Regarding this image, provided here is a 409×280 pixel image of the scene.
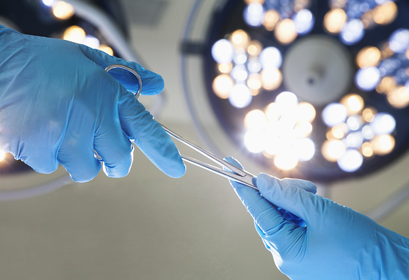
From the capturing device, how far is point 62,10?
1302 millimetres

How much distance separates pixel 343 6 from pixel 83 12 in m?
1.23

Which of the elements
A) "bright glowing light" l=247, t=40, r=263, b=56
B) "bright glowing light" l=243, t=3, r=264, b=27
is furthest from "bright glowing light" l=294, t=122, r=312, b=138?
"bright glowing light" l=243, t=3, r=264, b=27

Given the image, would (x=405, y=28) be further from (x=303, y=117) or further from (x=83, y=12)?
(x=83, y=12)

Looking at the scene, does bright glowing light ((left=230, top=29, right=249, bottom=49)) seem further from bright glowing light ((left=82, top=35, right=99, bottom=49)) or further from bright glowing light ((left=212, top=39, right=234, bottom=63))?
bright glowing light ((left=82, top=35, right=99, bottom=49))

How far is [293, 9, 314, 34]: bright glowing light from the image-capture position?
133cm

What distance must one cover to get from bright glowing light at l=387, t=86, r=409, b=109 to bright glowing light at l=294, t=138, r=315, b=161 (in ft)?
1.46

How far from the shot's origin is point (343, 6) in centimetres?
131

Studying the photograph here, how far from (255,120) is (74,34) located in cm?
97

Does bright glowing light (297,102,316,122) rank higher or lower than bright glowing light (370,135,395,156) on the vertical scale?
lower

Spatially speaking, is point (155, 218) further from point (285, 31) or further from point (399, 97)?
point (399, 97)

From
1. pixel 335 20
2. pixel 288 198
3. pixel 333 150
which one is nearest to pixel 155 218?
pixel 288 198

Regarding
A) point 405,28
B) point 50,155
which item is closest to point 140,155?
point 50,155

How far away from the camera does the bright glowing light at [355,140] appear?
139cm

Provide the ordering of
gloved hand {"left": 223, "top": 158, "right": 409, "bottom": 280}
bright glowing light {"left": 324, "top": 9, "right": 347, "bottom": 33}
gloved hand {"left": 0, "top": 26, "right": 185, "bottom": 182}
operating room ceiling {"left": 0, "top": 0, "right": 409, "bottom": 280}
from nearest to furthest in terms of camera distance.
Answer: gloved hand {"left": 0, "top": 26, "right": 185, "bottom": 182}
gloved hand {"left": 223, "top": 158, "right": 409, "bottom": 280}
operating room ceiling {"left": 0, "top": 0, "right": 409, "bottom": 280}
bright glowing light {"left": 324, "top": 9, "right": 347, "bottom": 33}
